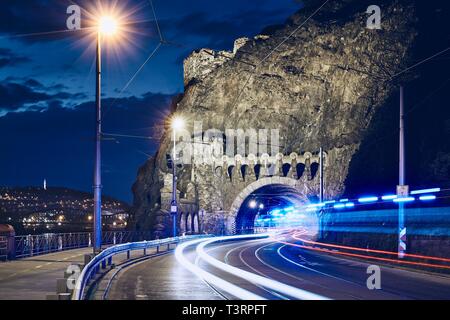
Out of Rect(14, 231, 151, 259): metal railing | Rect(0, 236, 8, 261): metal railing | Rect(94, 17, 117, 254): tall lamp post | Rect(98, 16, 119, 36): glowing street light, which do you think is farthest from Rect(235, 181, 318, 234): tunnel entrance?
Rect(98, 16, 119, 36): glowing street light

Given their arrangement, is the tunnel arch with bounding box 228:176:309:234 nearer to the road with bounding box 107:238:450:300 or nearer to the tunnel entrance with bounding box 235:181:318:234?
the tunnel entrance with bounding box 235:181:318:234

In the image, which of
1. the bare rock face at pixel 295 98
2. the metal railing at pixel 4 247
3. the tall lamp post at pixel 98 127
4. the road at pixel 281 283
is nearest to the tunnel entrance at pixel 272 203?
the bare rock face at pixel 295 98

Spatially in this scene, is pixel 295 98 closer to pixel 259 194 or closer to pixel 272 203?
pixel 259 194

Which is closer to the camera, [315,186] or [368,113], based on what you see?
[368,113]

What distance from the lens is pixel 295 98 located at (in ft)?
261

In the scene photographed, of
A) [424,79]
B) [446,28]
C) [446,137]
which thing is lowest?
[446,137]

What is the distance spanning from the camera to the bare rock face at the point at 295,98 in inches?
2751

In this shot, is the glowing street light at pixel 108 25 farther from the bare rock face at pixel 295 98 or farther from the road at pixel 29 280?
the bare rock face at pixel 295 98

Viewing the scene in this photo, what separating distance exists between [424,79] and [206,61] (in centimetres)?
4130

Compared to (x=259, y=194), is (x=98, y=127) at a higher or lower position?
higher

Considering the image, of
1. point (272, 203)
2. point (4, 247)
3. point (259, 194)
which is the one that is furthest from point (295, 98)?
point (4, 247)

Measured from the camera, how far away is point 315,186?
76.6 metres
